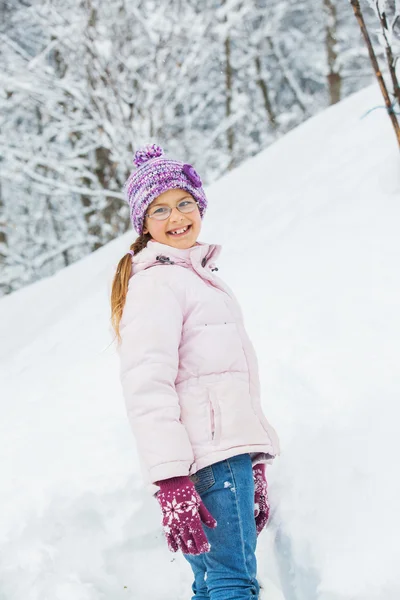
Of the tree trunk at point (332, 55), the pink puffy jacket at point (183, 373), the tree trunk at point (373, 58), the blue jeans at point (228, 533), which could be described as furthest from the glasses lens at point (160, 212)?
the tree trunk at point (332, 55)

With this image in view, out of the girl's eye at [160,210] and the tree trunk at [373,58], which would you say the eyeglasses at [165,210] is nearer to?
the girl's eye at [160,210]

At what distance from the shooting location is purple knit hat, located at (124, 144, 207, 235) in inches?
77.2

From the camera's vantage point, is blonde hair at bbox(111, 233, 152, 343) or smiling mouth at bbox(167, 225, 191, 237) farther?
smiling mouth at bbox(167, 225, 191, 237)

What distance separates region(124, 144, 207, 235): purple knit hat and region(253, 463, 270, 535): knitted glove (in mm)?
991

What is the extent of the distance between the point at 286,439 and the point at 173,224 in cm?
108

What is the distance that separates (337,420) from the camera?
2.30m

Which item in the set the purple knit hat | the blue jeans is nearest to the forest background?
the purple knit hat

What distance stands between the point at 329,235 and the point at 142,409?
2.43 meters

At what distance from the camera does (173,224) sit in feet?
6.41

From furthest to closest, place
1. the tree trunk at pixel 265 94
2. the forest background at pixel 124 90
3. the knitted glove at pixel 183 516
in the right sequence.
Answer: the tree trunk at pixel 265 94, the forest background at pixel 124 90, the knitted glove at pixel 183 516

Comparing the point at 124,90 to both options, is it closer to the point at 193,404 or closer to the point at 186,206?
the point at 186,206

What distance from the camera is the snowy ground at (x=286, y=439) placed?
198 centimetres

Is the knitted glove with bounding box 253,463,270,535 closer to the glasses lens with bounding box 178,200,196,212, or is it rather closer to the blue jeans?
the blue jeans

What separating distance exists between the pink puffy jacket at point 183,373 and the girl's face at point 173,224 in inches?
2.5
